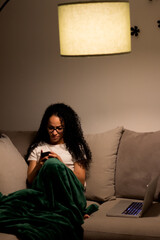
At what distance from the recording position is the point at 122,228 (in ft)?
8.64

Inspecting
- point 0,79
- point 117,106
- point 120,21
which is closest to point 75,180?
point 117,106

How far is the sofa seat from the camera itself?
8.50 feet

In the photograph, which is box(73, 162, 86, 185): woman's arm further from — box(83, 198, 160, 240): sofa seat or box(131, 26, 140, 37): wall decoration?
box(131, 26, 140, 37): wall decoration

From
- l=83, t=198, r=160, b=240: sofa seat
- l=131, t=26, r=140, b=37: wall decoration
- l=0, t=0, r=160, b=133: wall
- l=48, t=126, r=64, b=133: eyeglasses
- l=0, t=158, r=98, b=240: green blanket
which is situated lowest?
l=83, t=198, r=160, b=240: sofa seat

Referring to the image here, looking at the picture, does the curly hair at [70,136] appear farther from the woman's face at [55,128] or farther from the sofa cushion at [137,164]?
the sofa cushion at [137,164]

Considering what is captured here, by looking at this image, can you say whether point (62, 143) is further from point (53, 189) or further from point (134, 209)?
point (134, 209)

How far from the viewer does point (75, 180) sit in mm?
3018

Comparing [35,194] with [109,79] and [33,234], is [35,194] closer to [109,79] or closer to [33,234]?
[33,234]

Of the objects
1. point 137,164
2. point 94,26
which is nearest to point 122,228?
point 137,164

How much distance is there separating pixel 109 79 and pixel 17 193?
1.35 meters

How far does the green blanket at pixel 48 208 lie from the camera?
258cm

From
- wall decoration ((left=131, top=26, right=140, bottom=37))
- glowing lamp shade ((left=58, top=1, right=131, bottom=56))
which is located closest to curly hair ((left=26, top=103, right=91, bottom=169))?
wall decoration ((left=131, top=26, right=140, bottom=37))

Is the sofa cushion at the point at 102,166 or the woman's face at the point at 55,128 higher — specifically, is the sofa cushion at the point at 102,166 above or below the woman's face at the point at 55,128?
below

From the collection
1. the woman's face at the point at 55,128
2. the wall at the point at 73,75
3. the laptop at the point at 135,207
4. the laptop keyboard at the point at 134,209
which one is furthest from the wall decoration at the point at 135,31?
the laptop keyboard at the point at 134,209
